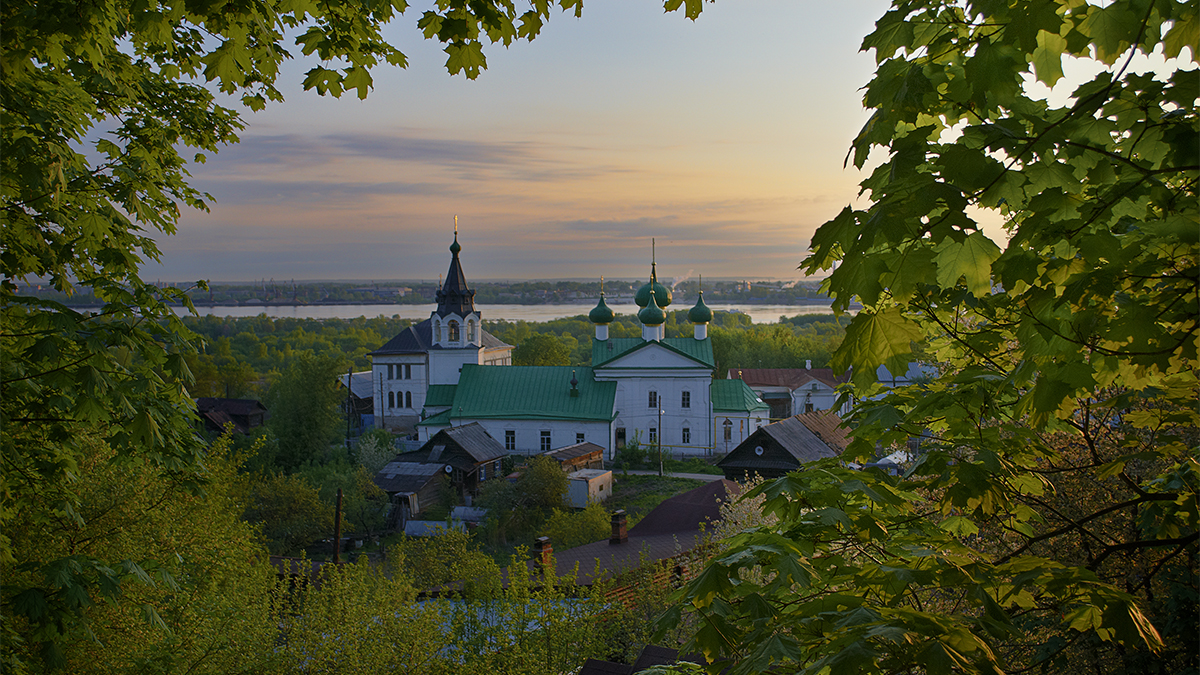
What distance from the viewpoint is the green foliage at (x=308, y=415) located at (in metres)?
36.4

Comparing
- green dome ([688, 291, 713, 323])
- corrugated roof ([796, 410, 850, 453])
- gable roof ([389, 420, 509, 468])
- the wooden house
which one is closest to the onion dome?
green dome ([688, 291, 713, 323])

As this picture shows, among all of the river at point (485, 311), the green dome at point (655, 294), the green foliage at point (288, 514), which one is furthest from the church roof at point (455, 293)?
the river at point (485, 311)

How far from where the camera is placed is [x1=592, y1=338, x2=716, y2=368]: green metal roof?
3981 cm

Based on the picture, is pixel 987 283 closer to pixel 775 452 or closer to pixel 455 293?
pixel 775 452

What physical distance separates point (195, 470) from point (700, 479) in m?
30.4

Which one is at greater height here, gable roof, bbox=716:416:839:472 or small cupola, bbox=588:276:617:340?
small cupola, bbox=588:276:617:340

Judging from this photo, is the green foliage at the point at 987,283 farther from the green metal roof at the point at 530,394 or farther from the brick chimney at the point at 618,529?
the green metal roof at the point at 530,394

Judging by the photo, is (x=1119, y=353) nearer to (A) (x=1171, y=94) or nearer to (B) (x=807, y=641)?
(A) (x=1171, y=94)

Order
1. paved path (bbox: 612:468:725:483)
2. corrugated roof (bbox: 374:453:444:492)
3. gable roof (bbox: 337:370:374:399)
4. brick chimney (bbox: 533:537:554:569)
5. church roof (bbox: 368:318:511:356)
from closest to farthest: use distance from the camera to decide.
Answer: brick chimney (bbox: 533:537:554:569) → corrugated roof (bbox: 374:453:444:492) → paved path (bbox: 612:468:725:483) → church roof (bbox: 368:318:511:356) → gable roof (bbox: 337:370:374:399)

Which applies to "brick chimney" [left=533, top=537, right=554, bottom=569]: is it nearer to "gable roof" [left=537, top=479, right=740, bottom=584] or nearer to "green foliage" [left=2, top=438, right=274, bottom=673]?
"gable roof" [left=537, top=479, right=740, bottom=584]

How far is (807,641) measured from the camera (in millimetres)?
2621

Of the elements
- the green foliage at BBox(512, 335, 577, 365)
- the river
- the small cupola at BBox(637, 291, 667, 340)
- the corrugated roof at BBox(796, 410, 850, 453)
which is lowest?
the corrugated roof at BBox(796, 410, 850, 453)

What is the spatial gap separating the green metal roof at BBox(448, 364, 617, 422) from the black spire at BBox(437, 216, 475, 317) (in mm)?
4728

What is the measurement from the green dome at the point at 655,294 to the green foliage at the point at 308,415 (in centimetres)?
1710
